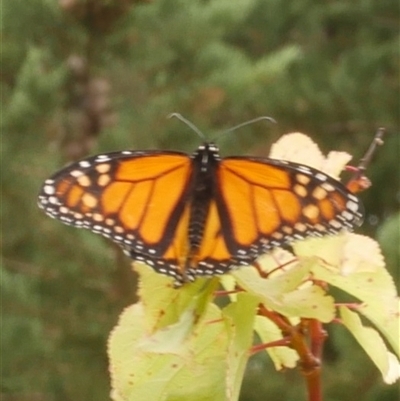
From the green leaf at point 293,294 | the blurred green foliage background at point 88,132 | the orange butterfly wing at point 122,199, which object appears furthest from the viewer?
the blurred green foliage background at point 88,132

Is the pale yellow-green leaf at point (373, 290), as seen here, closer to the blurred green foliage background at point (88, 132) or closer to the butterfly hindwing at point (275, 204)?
the butterfly hindwing at point (275, 204)

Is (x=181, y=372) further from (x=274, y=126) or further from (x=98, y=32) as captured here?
(x=274, y=126)

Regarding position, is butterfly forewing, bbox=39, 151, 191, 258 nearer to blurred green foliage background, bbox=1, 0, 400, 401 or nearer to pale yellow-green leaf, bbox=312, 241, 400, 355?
pale yellow-green leaf, bbox=312, 241, 400, 355

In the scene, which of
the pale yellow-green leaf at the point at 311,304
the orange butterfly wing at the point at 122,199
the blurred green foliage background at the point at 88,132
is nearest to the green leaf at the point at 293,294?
the pale yellow-green leaf at the point at 311,304

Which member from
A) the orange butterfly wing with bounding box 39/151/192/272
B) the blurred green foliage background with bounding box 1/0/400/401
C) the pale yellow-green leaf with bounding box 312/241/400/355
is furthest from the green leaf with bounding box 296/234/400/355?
the blurred green foliage background with bounding box 1/0/400/401

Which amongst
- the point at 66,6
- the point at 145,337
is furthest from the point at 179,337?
the point at 66,6

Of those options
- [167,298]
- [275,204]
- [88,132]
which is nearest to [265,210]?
[275,204]
